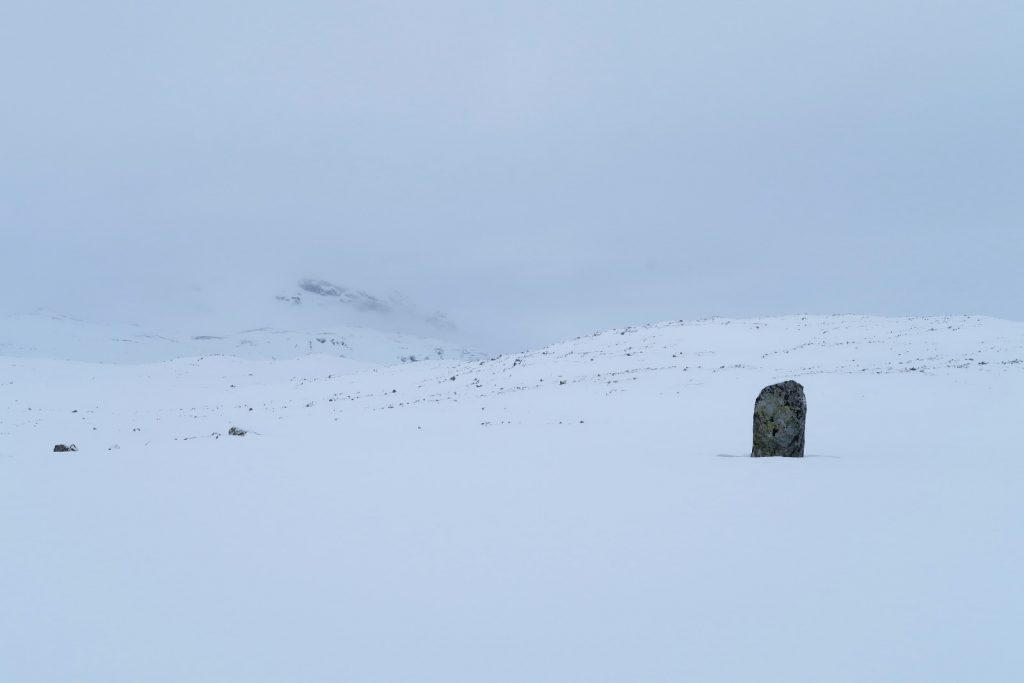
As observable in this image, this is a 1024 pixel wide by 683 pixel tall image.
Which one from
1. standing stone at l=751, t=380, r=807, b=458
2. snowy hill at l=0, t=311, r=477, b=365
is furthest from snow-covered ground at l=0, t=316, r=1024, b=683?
snowy hill at l=0, t=311, r=477, b=365

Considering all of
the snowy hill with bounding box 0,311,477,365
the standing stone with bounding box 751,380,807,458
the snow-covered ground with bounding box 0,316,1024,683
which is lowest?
the snow-covered ground with bounding box 0,316,1024,683

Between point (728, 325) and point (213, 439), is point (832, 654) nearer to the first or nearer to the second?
point (213, 439)

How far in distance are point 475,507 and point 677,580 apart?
140 inches

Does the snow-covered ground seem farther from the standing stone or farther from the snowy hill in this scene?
the snowy hill

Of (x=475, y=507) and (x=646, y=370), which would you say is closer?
(x=475, y=507)

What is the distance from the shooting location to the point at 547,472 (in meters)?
11.0

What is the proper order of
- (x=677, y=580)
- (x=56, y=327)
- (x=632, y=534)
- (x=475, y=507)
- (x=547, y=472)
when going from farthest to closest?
(x=56, y=327), (x=547, y=472), (x=475, y=507), (x=632, y=534), (x=677, y=580)

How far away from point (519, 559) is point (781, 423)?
379 inches

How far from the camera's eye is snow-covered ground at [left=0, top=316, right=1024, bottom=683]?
422 centimetres

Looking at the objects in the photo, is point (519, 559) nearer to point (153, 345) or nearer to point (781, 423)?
point (781, 423)

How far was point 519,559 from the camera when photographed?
6145 mm

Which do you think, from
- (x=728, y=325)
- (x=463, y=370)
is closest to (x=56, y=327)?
(x=463, y=370)

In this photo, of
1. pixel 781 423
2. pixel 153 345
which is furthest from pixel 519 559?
pixel 153 345

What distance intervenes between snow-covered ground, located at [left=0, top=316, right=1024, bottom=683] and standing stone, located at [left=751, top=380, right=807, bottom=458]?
853 millimetres
